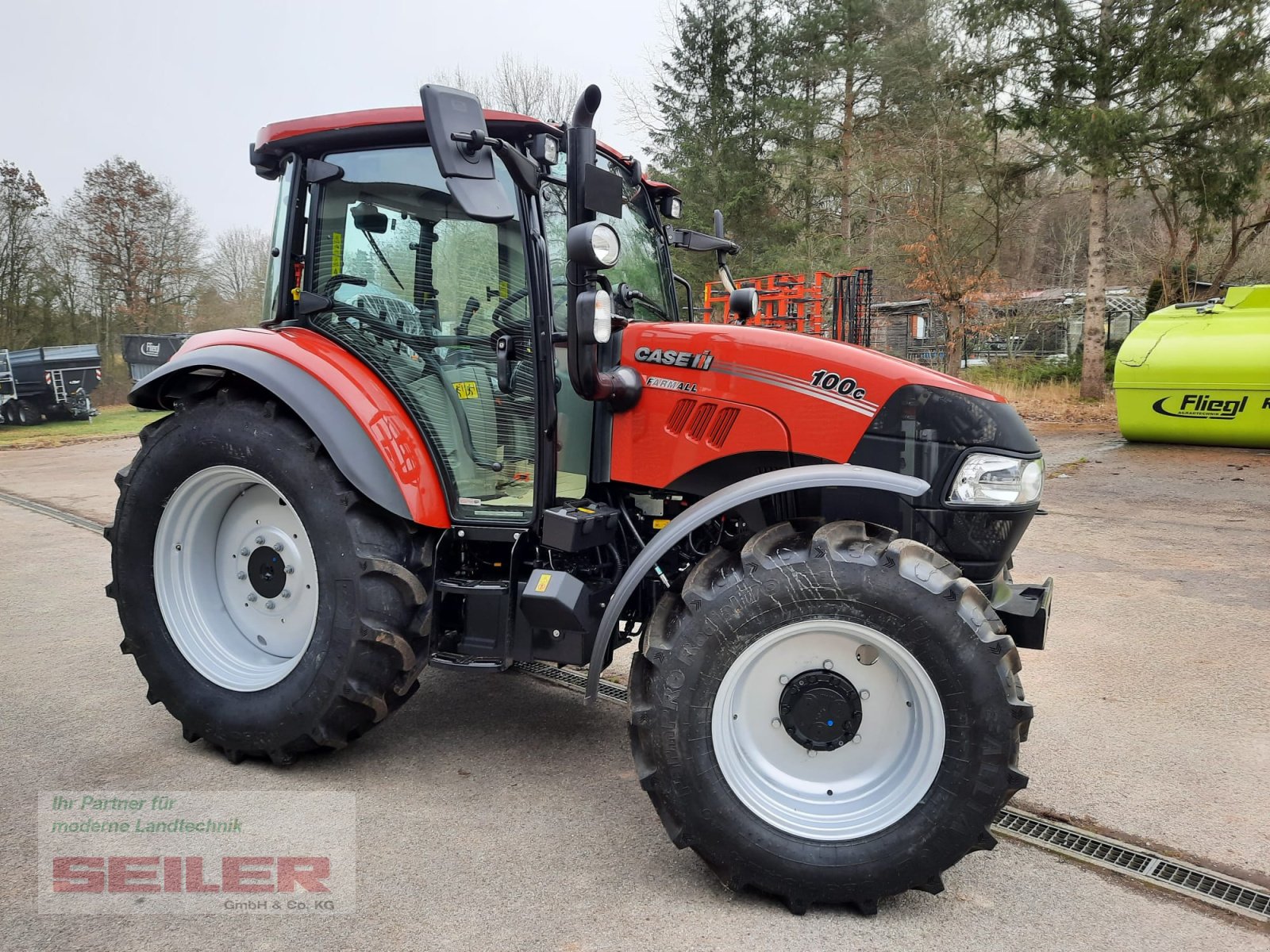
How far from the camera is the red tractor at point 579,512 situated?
2312 mm

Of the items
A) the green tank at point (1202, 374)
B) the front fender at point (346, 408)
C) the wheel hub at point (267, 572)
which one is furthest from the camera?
the green tank at point (1202, 374)

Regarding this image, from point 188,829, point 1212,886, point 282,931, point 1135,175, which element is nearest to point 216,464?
point 188,829

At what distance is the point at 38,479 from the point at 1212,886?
13.2 meters

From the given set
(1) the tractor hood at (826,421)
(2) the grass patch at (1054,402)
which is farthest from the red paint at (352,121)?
(2) the grass patch at (1054,402)

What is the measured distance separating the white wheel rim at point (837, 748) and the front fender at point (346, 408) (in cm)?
123

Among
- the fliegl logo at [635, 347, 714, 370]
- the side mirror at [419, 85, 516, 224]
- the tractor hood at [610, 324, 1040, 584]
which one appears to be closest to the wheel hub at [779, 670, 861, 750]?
the tractor hood at [610, 324, 1040, 584]

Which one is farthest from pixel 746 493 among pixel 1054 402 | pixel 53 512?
pixel 1054 402

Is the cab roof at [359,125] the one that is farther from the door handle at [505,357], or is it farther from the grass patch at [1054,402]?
the grass patch at [1054,402]

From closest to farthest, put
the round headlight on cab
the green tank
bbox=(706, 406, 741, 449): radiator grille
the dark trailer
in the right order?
the round headlight on cab < bbox=(706, 406, 741, 449): radiator grille < the green tank < the dark trailer

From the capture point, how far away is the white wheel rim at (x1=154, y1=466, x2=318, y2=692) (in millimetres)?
3229

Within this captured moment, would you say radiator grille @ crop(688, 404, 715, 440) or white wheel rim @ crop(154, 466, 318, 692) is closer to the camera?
radiator grille @ crop(688, 404, 715, 440)

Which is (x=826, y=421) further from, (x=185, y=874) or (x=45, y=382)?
(x=45, y=382)

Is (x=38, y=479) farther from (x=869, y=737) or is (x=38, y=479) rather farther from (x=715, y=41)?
(x=715, y=41)

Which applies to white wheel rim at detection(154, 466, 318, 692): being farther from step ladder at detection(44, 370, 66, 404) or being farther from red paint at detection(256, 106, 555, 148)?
step ladder at detection(44, 370, 66, 404)
